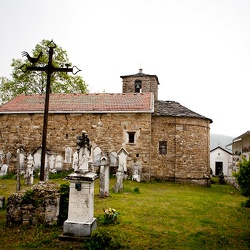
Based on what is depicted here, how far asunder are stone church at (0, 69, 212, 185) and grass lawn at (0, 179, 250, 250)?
647 cm

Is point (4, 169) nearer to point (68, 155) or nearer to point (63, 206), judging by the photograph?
point (68, 155)

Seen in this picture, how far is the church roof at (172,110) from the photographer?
17.8 m

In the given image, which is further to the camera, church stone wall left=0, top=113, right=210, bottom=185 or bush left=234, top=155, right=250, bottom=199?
church stone wall left=0, top=113, right=210, bottom=185

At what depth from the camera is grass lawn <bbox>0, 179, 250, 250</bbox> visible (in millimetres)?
6079

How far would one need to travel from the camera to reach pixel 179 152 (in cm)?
1739

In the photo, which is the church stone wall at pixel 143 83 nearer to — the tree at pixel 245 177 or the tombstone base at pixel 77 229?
the tree at pixel 245 177

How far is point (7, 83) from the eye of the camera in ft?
87.7

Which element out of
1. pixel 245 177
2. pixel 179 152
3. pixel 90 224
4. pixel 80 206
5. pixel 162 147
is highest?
pixel 162 147

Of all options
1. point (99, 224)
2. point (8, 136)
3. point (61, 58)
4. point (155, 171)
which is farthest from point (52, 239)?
point (61, 58)

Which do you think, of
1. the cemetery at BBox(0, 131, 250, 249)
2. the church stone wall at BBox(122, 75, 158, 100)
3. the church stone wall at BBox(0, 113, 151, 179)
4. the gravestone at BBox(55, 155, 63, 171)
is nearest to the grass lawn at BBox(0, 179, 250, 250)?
the cemetery at BBox(0, 131, 250, 249)

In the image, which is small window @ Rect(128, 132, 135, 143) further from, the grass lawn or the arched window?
the arched window

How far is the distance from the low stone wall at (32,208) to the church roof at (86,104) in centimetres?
1074

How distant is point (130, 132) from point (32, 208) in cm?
1086

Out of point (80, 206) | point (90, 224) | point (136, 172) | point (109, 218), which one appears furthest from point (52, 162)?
point (90, 224)
